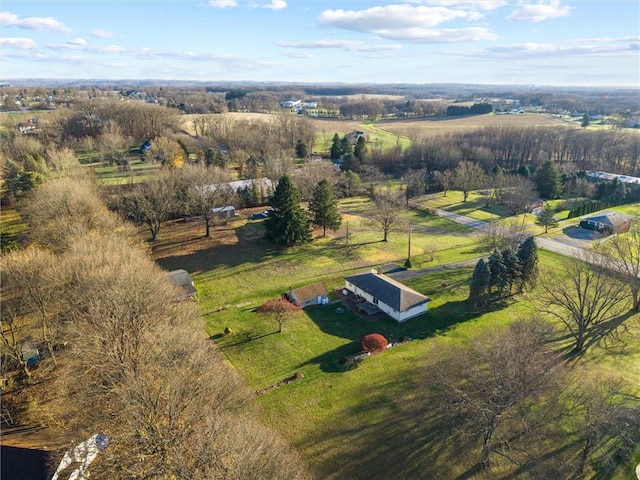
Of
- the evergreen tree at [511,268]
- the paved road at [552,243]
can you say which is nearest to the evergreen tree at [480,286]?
the evergreen tree at [511,268]

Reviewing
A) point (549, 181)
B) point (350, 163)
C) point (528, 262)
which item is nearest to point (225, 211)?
point (350, 163)

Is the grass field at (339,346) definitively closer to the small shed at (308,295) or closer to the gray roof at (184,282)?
the small shed at (308,295)

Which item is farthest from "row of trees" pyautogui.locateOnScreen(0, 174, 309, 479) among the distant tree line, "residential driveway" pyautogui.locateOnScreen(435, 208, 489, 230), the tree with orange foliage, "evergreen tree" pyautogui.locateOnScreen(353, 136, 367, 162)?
the distant tree line

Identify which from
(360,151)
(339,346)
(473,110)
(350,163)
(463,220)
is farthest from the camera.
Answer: (473,110)

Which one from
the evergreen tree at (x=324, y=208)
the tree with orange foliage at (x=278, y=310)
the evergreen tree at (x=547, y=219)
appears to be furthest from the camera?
the evergreen tree at (x=547, y=219)

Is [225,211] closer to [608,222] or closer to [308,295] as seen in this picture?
[308,295]

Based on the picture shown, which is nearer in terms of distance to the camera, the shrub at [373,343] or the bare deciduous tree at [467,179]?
the shrub at [373,343]
